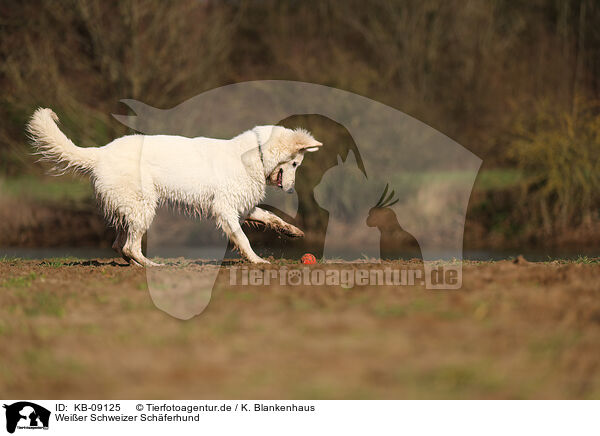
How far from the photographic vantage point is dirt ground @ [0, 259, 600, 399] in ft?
14.0

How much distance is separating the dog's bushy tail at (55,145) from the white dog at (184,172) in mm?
15

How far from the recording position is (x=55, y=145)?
9367 millimetres

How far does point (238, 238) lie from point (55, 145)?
9.78 ft

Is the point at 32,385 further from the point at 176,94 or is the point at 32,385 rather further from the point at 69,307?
the point at 176,94

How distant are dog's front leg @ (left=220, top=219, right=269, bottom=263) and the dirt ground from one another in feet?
8.14

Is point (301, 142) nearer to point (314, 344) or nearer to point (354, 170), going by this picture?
point (314, 344)

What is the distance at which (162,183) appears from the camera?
974 centimetres

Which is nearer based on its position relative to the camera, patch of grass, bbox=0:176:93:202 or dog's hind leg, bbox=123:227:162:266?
dog's hind leg, bbox=123:227:162:266

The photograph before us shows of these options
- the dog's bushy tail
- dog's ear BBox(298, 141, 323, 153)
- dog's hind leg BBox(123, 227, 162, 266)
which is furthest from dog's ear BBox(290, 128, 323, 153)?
the dog's bushy tail

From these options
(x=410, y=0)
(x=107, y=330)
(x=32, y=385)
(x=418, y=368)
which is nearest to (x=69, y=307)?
(x=107, y=330)

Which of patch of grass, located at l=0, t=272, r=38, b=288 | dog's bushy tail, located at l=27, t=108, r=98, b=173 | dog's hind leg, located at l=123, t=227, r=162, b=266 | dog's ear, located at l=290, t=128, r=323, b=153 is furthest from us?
dog's ear, located at l=290, t=128, r=323, b=153
